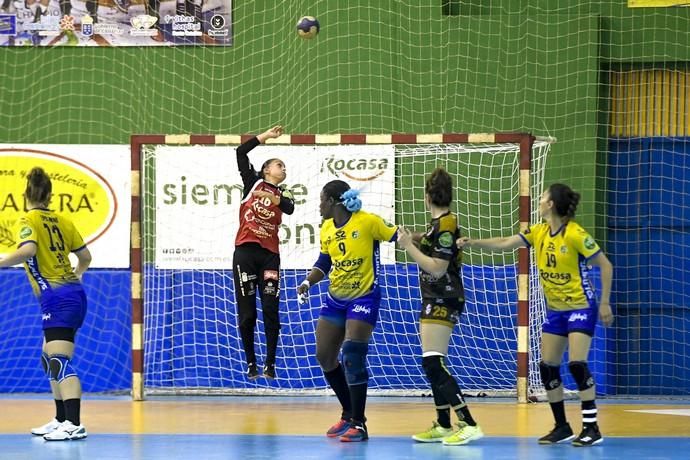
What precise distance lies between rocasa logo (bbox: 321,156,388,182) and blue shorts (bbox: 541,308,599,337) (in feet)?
17.1

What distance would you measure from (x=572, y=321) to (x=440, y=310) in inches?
41.9

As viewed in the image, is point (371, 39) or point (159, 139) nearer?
point (159, 139)

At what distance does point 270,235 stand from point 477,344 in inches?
139

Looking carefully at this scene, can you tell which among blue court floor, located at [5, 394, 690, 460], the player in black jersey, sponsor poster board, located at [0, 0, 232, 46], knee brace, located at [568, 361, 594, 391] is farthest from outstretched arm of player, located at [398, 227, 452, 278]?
sponsor poster board, located at [0, 0, 232, 46]

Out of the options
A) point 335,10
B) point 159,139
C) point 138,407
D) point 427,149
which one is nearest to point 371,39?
point 335,10

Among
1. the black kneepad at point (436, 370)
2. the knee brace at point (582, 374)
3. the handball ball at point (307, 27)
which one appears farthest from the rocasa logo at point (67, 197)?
the knee brace at point (582, 374)

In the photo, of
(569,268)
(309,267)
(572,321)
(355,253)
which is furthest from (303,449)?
(309,267)

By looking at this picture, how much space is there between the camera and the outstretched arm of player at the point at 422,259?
9.12m

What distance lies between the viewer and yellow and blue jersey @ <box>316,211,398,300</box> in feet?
32.1

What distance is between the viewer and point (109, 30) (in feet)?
49.3

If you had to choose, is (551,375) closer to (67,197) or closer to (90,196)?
(90,196)

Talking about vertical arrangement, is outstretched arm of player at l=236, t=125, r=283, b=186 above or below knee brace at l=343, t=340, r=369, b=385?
above

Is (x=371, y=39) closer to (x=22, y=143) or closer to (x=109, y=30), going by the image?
(x=109, y=30)

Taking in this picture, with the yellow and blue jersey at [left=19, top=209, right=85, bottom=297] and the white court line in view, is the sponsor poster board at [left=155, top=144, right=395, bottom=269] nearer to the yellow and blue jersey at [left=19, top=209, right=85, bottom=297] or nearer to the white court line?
the white court line
